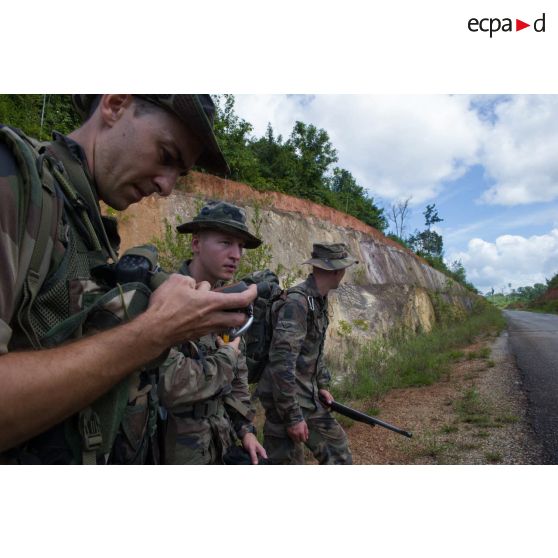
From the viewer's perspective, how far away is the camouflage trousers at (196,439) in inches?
76.7

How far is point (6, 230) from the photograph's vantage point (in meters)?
0.78

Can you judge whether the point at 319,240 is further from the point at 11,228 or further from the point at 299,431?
the point at 11,228

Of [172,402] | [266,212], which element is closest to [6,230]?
[172,402]

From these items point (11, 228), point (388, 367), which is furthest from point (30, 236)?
point (388, 367)

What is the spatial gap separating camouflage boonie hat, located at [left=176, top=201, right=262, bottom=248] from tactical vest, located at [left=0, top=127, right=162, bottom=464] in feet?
4.75

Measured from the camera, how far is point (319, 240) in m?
15.6

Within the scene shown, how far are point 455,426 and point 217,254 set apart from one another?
4058 millimetres

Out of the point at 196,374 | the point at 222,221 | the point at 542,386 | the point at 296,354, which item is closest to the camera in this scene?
the point at 196,374

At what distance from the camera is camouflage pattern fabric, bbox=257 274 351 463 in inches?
120

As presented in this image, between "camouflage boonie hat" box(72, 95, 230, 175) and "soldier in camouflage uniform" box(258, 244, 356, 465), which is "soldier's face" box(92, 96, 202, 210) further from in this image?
"soldier in camouflage uniform" box(258, 244, 356, 465)

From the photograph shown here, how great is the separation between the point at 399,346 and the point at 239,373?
8478 millimetres

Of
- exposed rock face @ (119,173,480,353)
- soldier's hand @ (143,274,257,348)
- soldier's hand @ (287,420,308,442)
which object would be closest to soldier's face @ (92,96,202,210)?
soldier's hand @ (143,274,257,348)

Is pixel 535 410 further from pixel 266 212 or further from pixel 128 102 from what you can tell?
pixel 266 212

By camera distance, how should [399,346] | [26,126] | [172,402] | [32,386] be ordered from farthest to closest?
1. [399,346]
2. [26,126]
3. [172,402]
4. [32,386]
